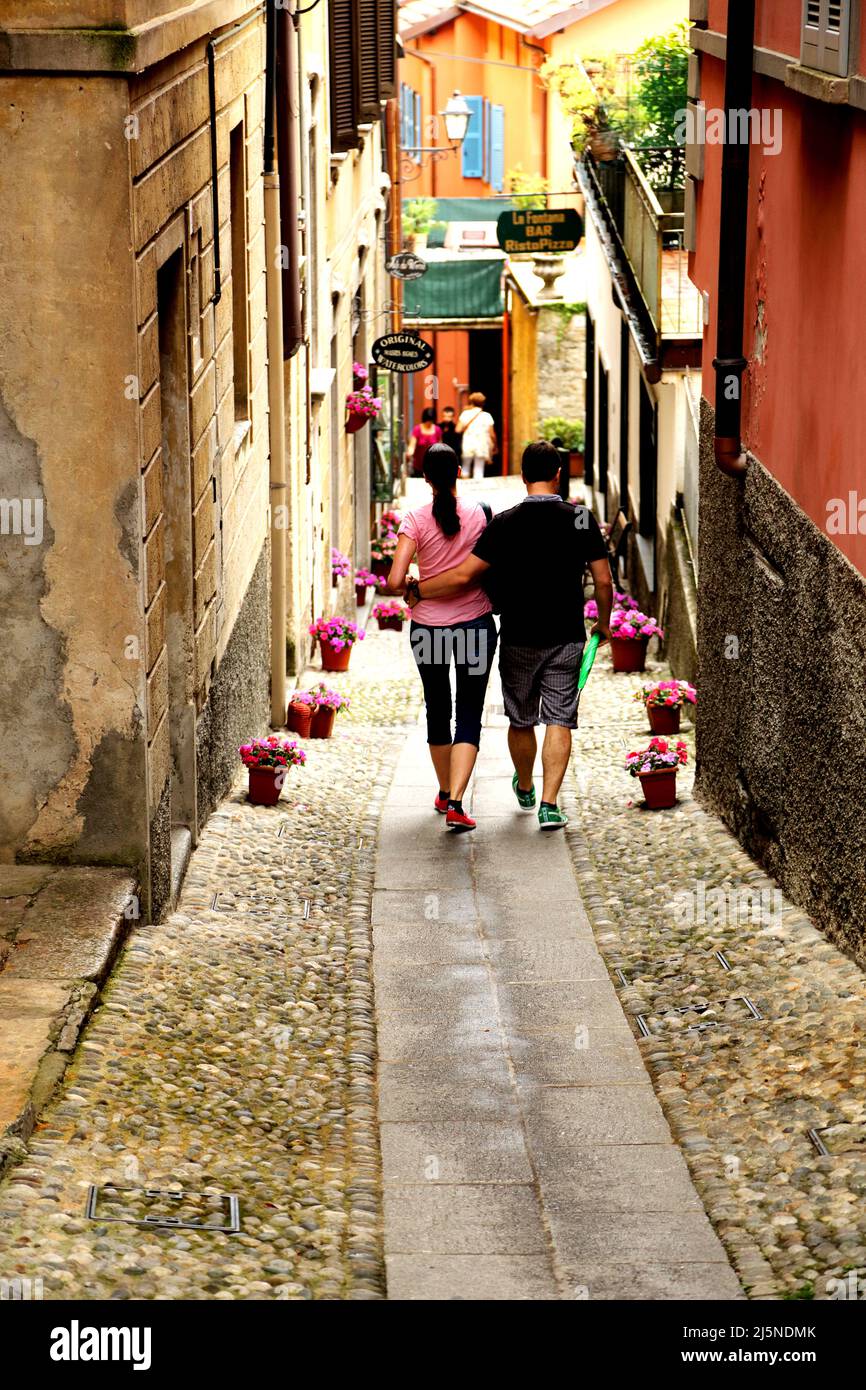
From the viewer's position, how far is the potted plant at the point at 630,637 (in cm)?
1499

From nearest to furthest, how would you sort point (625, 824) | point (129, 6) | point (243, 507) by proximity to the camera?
1. point (129, 6)
2. point (625, 824)
3. point (243, 507)

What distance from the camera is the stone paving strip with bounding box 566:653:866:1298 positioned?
495cm

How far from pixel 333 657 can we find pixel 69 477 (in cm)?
856

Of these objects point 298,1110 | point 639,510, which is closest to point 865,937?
point 298,1110

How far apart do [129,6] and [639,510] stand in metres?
12.5

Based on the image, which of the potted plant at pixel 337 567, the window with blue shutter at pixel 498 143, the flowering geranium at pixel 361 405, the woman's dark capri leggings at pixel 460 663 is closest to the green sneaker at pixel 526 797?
the woman's dark capri leggings at pixel 460 663

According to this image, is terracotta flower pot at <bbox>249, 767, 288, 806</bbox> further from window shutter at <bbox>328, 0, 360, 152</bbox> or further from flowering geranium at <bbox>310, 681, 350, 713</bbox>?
window shutter at <bbox>328, 0, 360, 152</bbox>

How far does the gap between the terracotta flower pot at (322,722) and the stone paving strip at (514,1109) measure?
3168 millimetres

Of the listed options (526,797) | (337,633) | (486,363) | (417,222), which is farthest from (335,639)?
(486,363)

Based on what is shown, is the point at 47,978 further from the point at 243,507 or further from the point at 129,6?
the point at 243,507

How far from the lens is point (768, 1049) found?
6.12m

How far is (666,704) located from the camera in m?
11.8

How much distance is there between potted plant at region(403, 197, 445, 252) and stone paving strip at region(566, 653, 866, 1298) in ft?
89.7

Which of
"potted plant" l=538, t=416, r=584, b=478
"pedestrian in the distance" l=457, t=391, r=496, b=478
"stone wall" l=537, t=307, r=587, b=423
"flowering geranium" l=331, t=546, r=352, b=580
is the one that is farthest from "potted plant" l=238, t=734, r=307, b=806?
"stone wall" l=537, t=307, r=587, b=423
